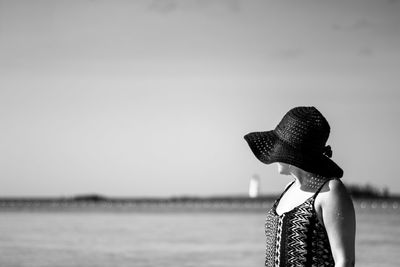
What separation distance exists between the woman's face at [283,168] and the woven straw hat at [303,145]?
0.15 ft

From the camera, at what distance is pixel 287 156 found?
2.73m

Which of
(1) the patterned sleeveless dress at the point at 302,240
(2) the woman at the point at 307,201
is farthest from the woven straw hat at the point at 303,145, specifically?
(1) the patterned sleeveless dress at the point at 302,240

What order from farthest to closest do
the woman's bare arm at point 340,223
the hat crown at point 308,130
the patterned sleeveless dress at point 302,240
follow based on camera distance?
the hat crown at point 308,130, the patterned sleeveless dress at point 302,240, the woman's bare arm at point 340,223

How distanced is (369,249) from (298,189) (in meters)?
22.1

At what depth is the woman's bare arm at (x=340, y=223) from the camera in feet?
8.29

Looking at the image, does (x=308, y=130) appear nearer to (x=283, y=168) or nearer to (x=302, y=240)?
(x=283, y=168)

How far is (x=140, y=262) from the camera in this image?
1884 cm

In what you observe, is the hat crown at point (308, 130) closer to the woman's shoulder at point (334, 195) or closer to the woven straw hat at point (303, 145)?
the woven straw hat at point (303, 145)

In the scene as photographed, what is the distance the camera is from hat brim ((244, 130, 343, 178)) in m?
2.69

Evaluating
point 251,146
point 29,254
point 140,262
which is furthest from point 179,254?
point 251,146

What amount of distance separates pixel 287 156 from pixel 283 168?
3.3 inches

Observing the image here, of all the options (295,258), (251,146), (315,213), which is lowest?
(295,258)

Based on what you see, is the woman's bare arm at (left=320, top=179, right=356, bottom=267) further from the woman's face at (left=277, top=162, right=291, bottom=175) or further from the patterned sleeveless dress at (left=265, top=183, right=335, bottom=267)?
the woman's face at (left=277, top=162, right=291, bottom=175)

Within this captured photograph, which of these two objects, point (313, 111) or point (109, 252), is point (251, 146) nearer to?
point (313, 111)
